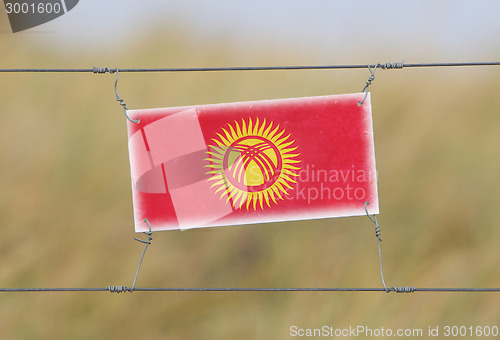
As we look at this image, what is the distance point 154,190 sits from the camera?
245 centimetres

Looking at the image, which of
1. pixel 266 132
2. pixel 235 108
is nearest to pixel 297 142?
pixel 266 132

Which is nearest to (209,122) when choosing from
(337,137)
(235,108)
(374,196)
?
(235,108)

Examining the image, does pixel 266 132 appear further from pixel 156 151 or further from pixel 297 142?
pixel 156 151

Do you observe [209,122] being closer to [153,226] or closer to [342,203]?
[153,226]

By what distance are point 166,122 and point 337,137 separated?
0.75m

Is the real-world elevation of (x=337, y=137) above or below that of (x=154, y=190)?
above

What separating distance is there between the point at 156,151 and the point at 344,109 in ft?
2.74

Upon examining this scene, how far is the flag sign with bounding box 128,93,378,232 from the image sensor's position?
2422mm

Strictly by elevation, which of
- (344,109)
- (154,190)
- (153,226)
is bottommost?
(153,226)

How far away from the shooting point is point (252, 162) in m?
2.45

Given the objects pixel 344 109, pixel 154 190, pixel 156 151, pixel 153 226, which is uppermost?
pixel 344 109

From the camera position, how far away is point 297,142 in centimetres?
245

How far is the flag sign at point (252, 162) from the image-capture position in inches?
95.3

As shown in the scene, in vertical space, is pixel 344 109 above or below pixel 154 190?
above
